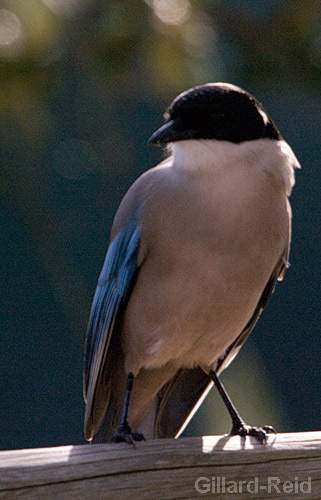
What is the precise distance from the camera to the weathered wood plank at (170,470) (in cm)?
147

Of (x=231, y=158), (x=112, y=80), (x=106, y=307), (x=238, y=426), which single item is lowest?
(x=238, y=426)

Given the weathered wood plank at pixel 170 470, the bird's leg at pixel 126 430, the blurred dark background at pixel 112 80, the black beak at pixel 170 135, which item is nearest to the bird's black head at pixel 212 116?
the black beak at pixel 170 135

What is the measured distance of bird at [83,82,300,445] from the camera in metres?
2.03

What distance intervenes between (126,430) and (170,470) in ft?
1.29

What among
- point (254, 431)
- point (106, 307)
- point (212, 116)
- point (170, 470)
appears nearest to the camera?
point (170, 470)

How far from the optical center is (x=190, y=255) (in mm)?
2020

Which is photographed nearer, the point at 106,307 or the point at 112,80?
the point at 106,307

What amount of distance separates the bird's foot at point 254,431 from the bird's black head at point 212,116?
615 mm

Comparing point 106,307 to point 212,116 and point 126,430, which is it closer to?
point 126,430

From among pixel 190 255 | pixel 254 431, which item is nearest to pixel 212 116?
pixel 190 255

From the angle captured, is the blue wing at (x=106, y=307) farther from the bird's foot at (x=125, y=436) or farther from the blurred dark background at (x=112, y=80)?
the blurred dark background at (x=112, y=80)

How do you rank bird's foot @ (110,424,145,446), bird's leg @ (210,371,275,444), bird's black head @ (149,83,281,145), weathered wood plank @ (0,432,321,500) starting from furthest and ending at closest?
1. bird's black head @ (149,83,281,145)
2. bird's leg @ (210,371,275,444)
3. bird's foot @ (110,424,145,446)
4. weathered wood plank @ (0,432,321,500)

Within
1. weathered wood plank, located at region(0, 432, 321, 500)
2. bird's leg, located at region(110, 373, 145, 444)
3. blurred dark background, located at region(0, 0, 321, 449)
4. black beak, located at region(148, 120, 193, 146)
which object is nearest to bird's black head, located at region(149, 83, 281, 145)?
black beak, located at region(148, 120, 193, 146)

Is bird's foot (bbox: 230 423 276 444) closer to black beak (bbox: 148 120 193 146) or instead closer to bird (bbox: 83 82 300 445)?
bird (bbox: 83 82 300 445)
